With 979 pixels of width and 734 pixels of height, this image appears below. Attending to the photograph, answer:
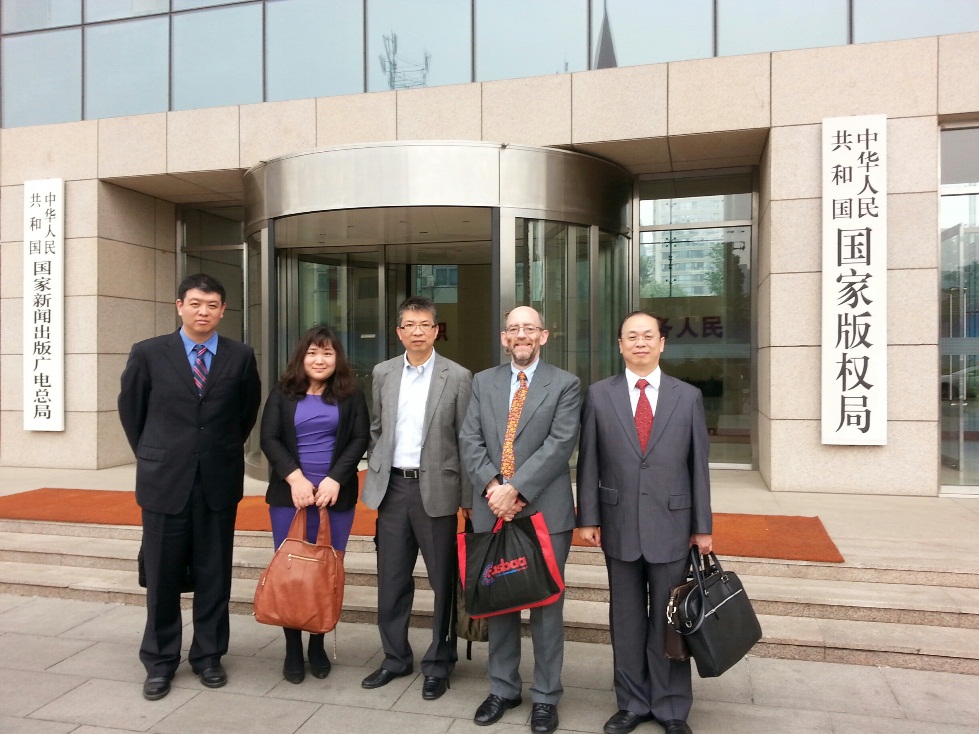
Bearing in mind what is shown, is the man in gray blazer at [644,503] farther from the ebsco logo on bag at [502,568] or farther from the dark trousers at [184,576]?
the dark trousers at [184,576]

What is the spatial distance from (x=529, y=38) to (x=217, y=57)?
11.7 ft

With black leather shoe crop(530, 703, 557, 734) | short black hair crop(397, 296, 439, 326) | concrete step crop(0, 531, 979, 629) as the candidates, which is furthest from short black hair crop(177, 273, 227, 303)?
black leather shoe crop(530, 703, 557, 734)

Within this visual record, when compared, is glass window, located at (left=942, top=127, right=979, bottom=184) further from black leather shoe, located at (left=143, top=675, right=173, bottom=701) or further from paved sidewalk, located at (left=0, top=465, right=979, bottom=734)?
black leather shoe, located at (left=143, top=675, right=173, bottom=701)

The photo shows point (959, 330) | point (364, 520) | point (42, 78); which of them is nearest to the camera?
point (364, 520)

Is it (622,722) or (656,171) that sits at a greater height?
(656,171)

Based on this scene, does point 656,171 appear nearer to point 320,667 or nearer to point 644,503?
point 644,503

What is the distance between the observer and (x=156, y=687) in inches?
143

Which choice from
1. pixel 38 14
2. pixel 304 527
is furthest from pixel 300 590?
pixel 38 14

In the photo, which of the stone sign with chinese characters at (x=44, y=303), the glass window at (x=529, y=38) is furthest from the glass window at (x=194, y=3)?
the glass window at (x=529, y=38)

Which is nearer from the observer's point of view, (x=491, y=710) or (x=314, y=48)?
(x=491, y=710)

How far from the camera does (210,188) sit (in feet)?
30.2

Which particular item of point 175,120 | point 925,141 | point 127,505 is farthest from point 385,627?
point 175,120

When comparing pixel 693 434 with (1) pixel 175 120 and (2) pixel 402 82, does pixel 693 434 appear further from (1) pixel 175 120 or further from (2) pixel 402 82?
(1) pixel 175 120

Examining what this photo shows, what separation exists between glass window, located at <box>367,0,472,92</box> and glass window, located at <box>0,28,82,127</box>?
3.69m
